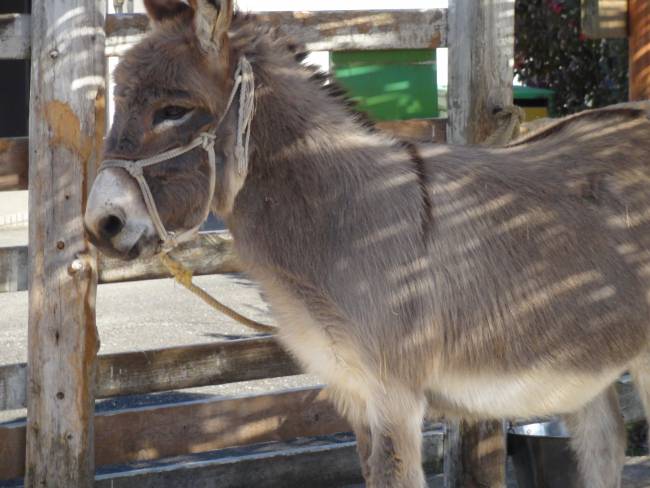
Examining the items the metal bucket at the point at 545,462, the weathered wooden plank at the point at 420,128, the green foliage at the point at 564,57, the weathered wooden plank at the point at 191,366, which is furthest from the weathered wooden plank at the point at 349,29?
the green foliage at the point at 564,57

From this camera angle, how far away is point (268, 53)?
11.1 feet

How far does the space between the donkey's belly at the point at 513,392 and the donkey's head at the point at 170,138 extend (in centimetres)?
94

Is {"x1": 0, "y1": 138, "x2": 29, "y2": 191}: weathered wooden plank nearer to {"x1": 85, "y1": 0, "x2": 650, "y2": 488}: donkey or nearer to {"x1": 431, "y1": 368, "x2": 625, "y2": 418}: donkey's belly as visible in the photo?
{"x1": 85, "y1": 0, "x2": 650, "y2": 488}: donkey

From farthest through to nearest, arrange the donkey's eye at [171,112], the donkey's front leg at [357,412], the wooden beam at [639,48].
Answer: the wooden beam at [639,48] < the donkey's front leg at [357,412] < the donkey's eye at [171,112]

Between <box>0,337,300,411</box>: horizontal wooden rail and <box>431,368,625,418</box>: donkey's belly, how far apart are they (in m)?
1.11

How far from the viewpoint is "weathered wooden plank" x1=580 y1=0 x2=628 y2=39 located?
4938mm

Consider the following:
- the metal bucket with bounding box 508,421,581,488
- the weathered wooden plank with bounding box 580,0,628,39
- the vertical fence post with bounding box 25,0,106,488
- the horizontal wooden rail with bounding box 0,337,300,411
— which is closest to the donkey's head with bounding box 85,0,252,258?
the vertical fence post with bounding box 25,0,106,488

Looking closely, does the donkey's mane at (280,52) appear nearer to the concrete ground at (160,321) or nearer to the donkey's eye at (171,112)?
the donkey's eye at (171,112)

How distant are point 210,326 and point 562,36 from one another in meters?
3.30

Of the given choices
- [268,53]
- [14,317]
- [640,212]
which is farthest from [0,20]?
[14,317]

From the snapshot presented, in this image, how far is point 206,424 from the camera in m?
4.50

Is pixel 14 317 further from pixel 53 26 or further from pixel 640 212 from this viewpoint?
pixel 640 212

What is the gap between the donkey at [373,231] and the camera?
3.16 m

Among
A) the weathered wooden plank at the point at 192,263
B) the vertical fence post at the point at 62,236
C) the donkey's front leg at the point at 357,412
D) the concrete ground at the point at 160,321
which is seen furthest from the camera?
the concrete ground at the point at 160,321
